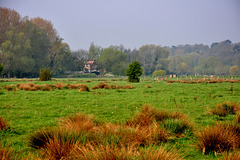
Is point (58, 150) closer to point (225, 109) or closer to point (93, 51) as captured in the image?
point (225, 109)

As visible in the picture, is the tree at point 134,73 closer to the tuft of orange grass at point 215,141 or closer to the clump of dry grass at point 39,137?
the tuft of orange grass at point 215,141

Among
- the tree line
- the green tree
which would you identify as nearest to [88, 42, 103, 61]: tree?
the tree line

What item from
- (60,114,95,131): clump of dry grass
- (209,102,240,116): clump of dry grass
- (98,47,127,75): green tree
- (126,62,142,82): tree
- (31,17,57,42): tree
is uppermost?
(31,17,57,42): tree

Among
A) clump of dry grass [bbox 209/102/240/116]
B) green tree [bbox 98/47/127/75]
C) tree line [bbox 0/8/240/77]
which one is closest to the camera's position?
clump of dry grass [bbox 209/102/240/116]

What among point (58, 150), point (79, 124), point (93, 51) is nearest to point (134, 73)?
point (79, 124)

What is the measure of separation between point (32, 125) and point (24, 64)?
57.8m

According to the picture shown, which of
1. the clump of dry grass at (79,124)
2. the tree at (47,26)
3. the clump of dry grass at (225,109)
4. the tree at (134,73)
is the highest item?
the tree at (47,26)

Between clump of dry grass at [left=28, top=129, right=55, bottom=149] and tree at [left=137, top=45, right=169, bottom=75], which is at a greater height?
tree at [left=137, top=45, right=169, bottom=75]

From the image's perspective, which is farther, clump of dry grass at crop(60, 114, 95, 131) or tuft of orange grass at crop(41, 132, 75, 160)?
clump of dry grass at crop(60, 114, 95, 131)

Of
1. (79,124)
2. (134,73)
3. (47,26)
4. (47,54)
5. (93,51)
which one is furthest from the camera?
(93,51)

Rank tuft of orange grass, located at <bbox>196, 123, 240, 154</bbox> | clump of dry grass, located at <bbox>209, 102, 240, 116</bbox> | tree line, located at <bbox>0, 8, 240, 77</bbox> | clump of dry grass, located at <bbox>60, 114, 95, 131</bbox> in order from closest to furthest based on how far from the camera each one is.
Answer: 1. tuft of orange grass, located at <bbox>196, 123, 240, 154</bbox>
2. clump of dry grass, located at <bbox>60, 114, 95, 131</bbox>
3. clump of dry grass, located at <bbox>209, 102, 240, 116</bbox>
4. tree line, located at <bbox>0, 8, 240, 77</bbox>

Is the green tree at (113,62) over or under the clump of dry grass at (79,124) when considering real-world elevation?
over

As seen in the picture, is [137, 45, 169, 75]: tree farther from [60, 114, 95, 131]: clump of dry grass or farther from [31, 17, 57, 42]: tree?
[60, 114, 95, 131]: clump of dry grass

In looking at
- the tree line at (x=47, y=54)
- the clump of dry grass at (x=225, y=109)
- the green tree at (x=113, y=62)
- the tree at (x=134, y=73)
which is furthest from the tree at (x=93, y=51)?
the clump of dry grass at (x=225, y=109)
